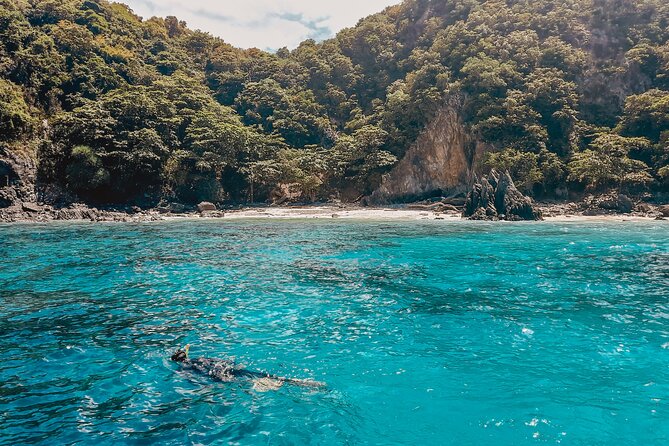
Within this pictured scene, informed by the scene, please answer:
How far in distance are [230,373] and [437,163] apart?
54871mm

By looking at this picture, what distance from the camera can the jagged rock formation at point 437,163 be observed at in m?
57.6

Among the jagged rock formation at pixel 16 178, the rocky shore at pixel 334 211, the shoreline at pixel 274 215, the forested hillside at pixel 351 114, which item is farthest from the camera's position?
the forested hillside at pixel 351 114

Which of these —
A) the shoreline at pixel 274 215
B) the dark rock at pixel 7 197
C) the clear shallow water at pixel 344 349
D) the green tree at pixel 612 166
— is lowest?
the clear shallow water at pixel 344 349

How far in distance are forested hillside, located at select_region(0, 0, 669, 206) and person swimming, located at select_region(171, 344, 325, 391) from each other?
4742 cm

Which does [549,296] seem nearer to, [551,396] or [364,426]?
[551,396]

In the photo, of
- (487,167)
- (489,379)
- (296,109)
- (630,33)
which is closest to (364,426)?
(489,379)

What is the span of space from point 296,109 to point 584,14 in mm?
52390

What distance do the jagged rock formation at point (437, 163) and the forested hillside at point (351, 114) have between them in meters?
1.60

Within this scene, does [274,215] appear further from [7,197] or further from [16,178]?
[7,197]

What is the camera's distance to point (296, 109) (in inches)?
3017

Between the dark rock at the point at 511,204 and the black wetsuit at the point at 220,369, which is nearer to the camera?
the black wetsuit at the point at 220,369

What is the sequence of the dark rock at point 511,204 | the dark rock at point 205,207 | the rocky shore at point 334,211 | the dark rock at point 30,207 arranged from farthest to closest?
the dark rock at point 205,207 < the dark rock at point 30,207 < the rocky shore at point 334,211 < the dark rock at point 511,204

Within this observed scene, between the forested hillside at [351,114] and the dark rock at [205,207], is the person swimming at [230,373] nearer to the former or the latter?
the dark rock at [205,207]

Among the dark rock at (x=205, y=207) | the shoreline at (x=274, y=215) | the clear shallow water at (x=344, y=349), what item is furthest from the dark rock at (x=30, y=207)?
the clear shallow water at (x=344, y=349)
